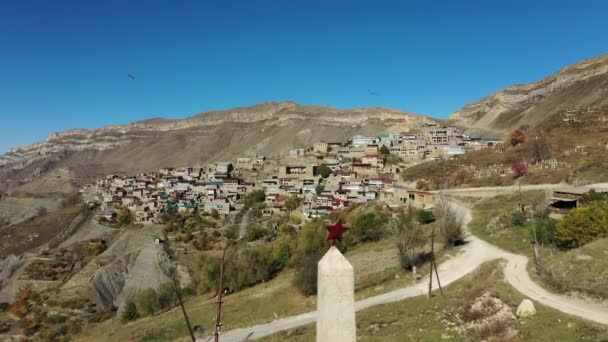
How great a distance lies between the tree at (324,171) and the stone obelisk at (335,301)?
78.8m

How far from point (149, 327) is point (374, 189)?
139 feet

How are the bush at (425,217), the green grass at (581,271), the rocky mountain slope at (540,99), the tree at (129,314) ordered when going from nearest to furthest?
1. the green grass at (581,271)
2. the tree at (129,314)
3. the bush at (425,217)
4. the rocky mountain slope at (540,99)

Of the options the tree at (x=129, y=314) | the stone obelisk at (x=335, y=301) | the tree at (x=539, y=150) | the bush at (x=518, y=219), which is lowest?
the tree at (x=129, y=314)

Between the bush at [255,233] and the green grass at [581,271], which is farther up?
the green grass at [581,271]

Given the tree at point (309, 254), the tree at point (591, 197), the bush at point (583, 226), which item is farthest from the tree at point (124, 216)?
the bush at point (583, 226)

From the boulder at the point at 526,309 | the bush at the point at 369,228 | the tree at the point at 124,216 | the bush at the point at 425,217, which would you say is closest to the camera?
the boulder at the point at 526,309

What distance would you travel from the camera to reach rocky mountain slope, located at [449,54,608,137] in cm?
12706

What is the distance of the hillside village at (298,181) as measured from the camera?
68.2 meters

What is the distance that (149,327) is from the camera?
30.5 m

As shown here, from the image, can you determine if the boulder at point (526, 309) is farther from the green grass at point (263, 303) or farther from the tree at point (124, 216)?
the tree at point (124, 216)

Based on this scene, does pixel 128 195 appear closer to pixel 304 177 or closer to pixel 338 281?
pixel 304 177

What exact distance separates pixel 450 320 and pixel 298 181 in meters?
66.6

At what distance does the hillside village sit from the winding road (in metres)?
27.2

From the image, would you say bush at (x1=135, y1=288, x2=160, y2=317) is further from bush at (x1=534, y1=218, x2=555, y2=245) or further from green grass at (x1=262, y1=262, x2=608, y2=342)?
bush at (x1=534, y1=218, x2=555, y2=245)
